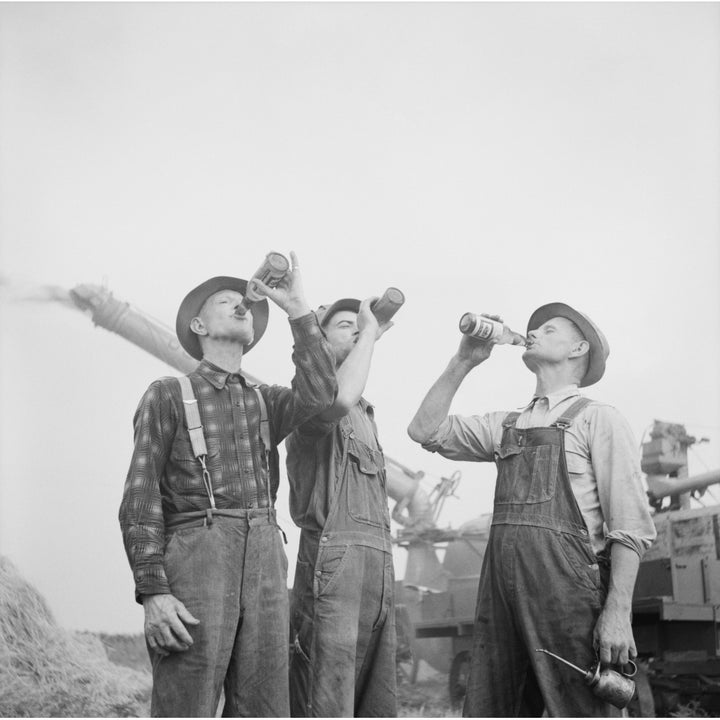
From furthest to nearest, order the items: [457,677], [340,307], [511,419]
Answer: [457,677] → [340,307] → [511,419]

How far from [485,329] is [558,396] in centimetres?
35

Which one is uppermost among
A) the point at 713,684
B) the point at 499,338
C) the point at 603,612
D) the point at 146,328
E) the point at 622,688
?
the point at 146,328

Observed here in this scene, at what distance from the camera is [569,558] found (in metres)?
3.21

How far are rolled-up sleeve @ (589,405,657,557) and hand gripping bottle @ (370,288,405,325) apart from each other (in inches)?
31.5

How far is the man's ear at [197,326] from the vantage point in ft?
11.4

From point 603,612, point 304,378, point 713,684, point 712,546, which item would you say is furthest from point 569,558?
point 712,546

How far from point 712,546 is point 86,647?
4183mm

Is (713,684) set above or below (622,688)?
below

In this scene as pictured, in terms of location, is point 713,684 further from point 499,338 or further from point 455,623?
point 499,338

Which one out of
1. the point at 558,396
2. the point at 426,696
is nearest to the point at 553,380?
the point at 558,396

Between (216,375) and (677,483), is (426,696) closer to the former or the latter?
(677,483)

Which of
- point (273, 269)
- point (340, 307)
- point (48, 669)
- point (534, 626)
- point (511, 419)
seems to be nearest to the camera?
point (534, 626)

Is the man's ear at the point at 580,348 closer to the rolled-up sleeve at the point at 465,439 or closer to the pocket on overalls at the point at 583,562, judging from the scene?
the rolled-up sleeve at the point at 465,439

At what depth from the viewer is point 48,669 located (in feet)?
18.2
